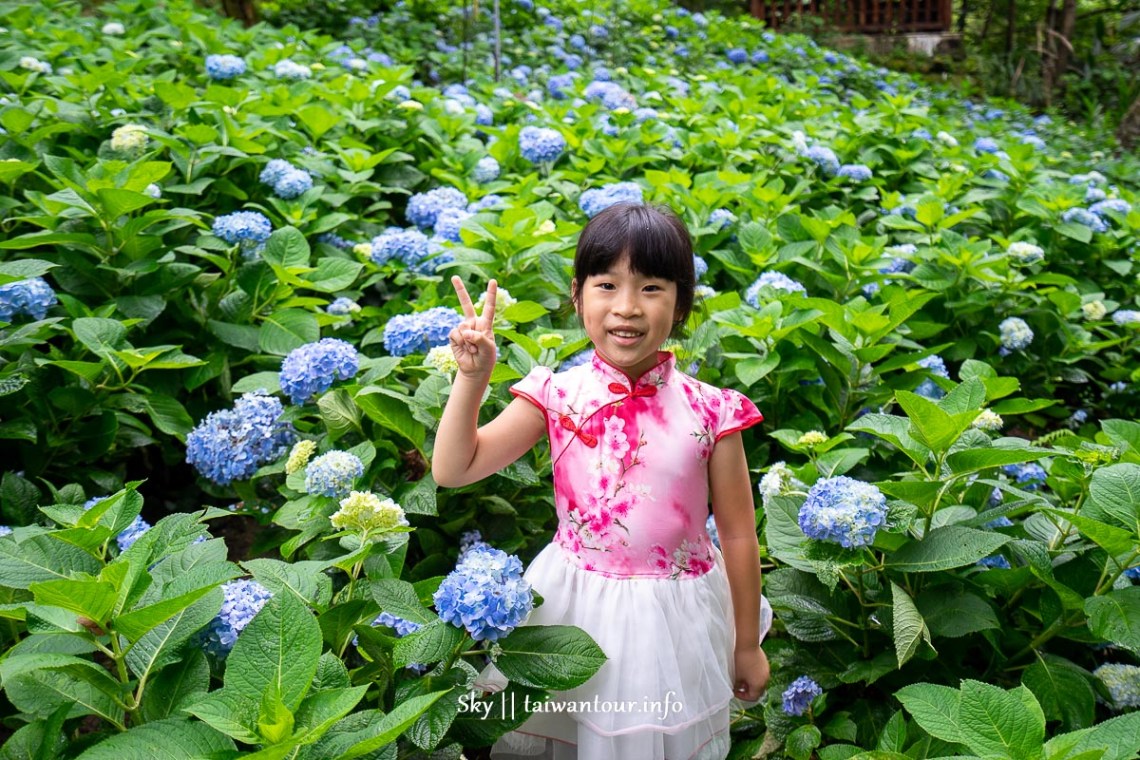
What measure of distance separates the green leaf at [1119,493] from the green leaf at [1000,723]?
16.4 inches

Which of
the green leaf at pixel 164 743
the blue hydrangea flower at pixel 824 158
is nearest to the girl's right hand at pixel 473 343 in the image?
the green leaf at pixel 164 743

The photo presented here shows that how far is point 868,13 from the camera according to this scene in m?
11.5

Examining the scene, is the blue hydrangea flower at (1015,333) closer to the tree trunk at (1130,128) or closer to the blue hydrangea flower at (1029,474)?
the blue hydrangea flower at (1029,474)

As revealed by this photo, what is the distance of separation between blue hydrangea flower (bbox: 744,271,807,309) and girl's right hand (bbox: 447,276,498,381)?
4.27 feet

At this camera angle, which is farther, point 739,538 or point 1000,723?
point 739,538

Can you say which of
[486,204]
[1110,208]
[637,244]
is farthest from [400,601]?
[1110,208]

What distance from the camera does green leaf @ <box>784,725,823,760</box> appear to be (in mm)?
1623

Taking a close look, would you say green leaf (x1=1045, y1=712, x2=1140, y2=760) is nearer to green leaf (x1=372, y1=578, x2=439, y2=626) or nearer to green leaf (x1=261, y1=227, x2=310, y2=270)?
green leaf (x1=372, y1=578, x2=439, y2=626)

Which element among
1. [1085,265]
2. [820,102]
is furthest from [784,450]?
[820,102]

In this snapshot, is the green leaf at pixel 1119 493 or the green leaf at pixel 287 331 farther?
the green leaf at pixel 287 331

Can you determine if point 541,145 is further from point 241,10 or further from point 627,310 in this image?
point 241,10

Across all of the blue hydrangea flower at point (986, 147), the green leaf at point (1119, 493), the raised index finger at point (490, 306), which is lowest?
the blue hydrangea flower at point (986, 147)

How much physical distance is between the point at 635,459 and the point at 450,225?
1459 mm

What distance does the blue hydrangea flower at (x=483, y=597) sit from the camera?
1.28 m
